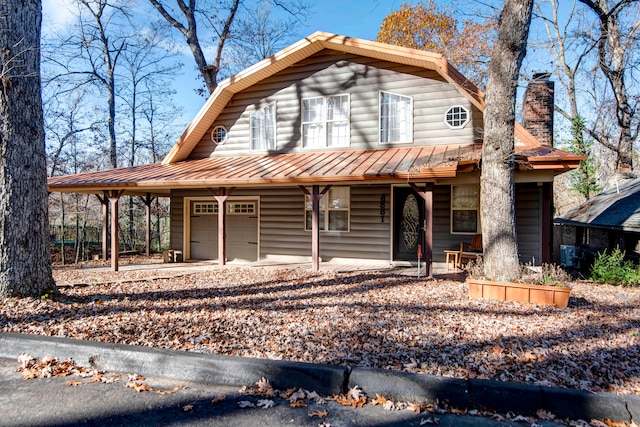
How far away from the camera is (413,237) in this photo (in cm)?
1055

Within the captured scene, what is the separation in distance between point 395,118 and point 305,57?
3.11 metres

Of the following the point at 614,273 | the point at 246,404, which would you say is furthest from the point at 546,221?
the point at 246,404

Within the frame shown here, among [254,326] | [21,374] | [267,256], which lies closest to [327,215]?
[267,256]

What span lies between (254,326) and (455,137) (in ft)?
23.8

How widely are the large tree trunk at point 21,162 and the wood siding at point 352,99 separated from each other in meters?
6.56

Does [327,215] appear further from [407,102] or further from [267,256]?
[407,102]

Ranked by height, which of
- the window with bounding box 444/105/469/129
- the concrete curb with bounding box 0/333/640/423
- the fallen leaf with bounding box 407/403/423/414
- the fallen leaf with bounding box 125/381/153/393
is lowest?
the fallen leaf with bounding box 407/403/423/414

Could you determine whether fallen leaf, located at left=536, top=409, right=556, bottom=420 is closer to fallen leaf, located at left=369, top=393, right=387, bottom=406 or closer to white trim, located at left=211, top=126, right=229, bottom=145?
fallen leaf, located at left=369, top=393, right=387, bottom=406

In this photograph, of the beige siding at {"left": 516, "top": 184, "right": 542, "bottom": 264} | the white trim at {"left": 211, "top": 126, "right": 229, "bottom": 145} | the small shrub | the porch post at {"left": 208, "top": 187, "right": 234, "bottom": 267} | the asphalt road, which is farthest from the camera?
the white trim at {"left": 211, "top": 126, "right": 229, "bottom": 145}

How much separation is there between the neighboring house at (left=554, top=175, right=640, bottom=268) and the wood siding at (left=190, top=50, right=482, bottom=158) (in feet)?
13.8

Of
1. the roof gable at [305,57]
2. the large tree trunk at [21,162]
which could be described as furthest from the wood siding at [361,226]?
the large tree trunk at [21,162]

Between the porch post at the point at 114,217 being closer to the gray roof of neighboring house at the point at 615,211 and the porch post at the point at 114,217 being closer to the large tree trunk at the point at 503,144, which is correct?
the large tree trunk at the point at 503,144

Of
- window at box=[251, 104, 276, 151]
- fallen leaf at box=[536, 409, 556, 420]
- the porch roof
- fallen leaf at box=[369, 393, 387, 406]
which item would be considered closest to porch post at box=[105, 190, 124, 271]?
the porch roof

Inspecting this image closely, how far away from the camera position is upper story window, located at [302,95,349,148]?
1095 centimetres
